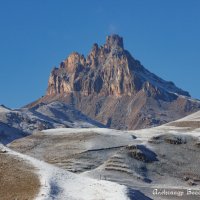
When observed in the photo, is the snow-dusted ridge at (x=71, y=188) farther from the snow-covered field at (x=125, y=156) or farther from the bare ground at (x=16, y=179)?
the snow-covered field at (x=125, y=156)

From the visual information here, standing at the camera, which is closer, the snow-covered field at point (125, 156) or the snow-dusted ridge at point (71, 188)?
the snow-dusted ridge at point (71, 188)

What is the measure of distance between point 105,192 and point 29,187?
645 centimetres

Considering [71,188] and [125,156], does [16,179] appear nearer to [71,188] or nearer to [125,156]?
[71,188]

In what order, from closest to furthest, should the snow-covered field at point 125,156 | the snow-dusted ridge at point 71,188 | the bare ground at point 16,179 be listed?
the snow-dusted ridge at point 71,188 → the bare ground at point 16,179 → the snow-covered field at point 125,156

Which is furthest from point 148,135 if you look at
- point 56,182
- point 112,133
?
point 56,182

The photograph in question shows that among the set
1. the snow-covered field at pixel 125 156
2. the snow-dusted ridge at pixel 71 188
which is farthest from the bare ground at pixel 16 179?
the snow-covered field at pixel 125 156

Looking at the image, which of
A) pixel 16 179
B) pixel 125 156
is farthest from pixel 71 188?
pixel 125 156

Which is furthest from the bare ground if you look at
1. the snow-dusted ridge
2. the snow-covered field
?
the snow-covered field

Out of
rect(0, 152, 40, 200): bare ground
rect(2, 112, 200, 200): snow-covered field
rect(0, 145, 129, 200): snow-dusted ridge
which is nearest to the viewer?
rect(0, 145, 129, 200): snow-dusted ridge

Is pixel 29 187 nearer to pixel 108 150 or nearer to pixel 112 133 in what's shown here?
pixel 108 150

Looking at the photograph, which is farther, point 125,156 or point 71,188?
point 125,156

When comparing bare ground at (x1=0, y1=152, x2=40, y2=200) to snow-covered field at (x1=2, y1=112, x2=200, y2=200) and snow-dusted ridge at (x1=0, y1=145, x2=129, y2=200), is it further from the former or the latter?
snow-covered field at (x1=2, y1=112, x2=200, y2=200)

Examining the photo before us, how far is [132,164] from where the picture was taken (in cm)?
9581

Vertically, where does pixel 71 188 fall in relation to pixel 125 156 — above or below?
below
